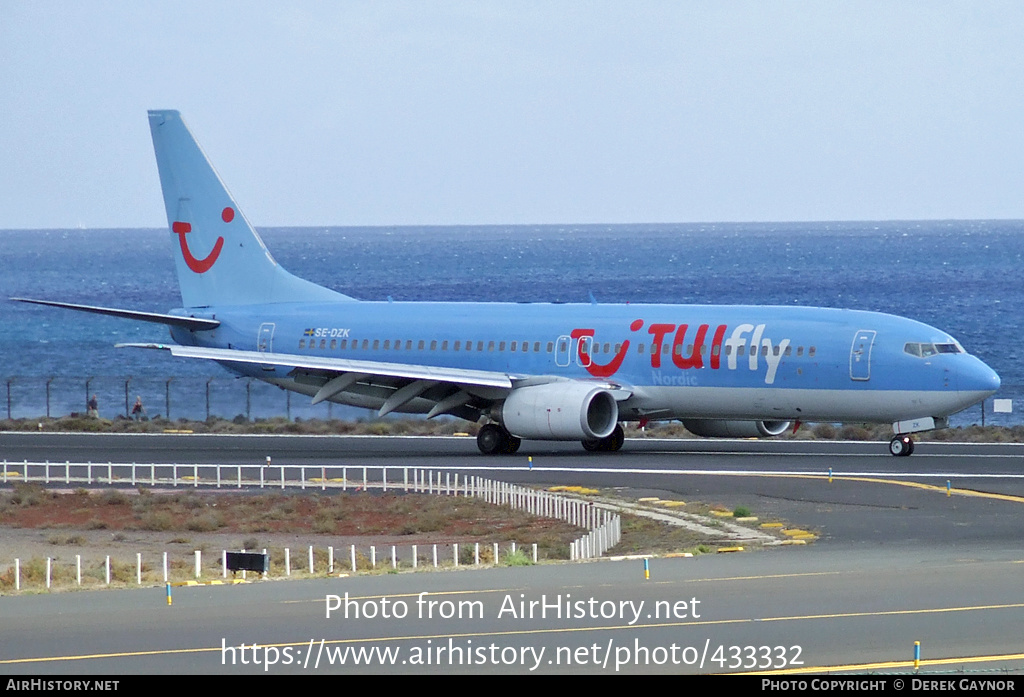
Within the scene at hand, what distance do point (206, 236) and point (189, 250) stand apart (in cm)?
70

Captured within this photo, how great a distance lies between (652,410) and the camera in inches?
1722

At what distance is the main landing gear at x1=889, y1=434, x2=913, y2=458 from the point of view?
138 ft

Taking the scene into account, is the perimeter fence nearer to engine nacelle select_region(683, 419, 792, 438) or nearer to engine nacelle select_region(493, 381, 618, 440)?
engine nacelle select_region(493, 381, 618, 440)

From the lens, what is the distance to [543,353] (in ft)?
149

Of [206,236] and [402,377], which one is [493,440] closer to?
[402,377]

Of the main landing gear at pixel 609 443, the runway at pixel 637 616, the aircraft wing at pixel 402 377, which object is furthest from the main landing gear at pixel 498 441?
the runway at pixel 637 616

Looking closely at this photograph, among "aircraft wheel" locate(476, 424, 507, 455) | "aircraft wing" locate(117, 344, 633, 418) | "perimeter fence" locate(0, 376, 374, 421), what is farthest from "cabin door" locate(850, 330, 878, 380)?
"perimeter fence" locate(0, 376, 374, 421)

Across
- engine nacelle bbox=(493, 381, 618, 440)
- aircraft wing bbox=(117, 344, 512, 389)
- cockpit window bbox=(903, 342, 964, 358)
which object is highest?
cockpit window bbox=(903, 342, 964, 358)

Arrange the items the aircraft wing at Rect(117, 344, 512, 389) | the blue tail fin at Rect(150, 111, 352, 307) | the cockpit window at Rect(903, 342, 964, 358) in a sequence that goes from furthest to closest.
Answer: the blue tail fin at Rect(150, 111, 352, 307) < the aircraft wing at Rect(117, 344, 512, 389) < the cockpit window at Rect(903, 342, 964, 358)

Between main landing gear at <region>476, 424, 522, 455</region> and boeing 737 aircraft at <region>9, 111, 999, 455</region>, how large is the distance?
42mm

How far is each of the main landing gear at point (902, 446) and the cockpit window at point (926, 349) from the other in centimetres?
248

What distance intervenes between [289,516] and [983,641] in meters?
19.2

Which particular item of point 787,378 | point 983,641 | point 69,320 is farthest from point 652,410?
point 69,320

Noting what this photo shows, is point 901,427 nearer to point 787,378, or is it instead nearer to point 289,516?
point 787,378
